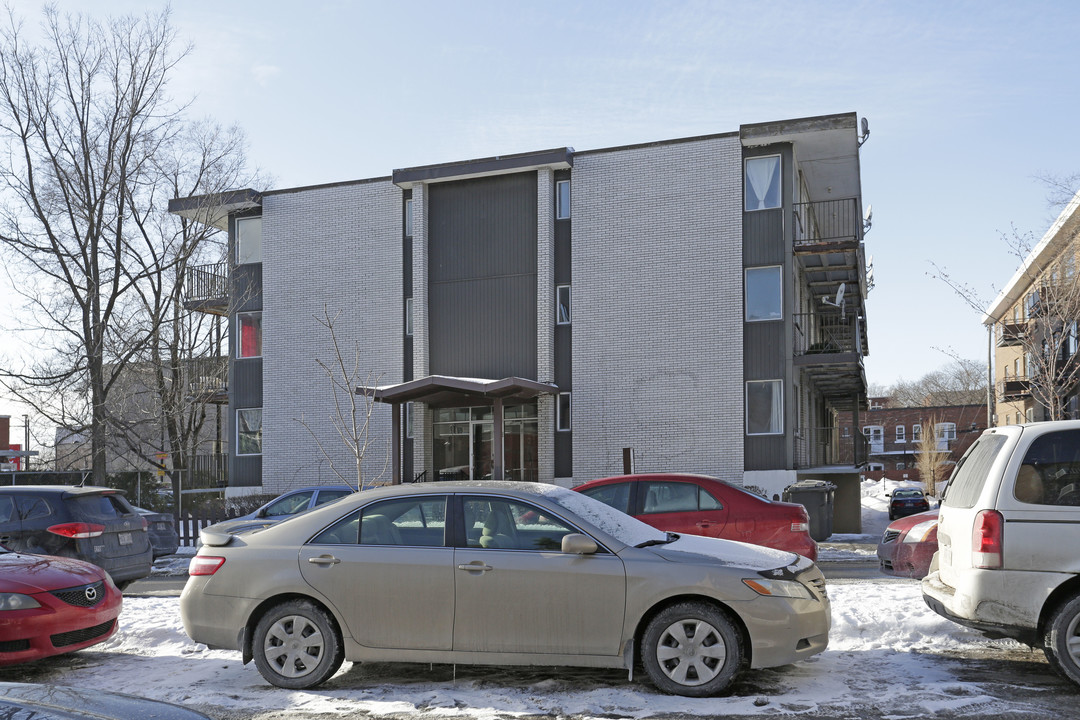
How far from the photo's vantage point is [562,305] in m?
28.5

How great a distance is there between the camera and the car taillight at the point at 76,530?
11836mm

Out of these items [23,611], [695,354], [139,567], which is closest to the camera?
[23,611]

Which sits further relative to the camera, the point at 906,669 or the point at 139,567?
the point at 139,567

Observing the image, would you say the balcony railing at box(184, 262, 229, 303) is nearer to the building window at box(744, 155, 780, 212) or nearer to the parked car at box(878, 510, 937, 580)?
the building window at box(744, 155, 780, 212)

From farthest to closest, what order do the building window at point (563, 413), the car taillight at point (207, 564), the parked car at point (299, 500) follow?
the building window at point (563, 413), the parked car at point (299, 500), the car taillight at point (207, 564)

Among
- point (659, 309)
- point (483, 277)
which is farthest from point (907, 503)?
point (483, 277)

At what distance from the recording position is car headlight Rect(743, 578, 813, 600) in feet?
22.1

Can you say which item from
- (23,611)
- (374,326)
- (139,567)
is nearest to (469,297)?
(374,326)

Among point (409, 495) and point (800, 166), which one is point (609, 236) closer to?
point (800, 166)

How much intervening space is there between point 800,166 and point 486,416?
1155cm

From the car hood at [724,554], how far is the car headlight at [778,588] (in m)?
0.10

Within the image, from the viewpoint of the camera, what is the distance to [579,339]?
27.9m

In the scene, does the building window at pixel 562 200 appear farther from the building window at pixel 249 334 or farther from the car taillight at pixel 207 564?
the car taillight at pixel 207 564

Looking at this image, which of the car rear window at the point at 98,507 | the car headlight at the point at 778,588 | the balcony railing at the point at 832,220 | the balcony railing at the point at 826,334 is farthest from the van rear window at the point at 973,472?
the balcony railing at the point at 832,220
